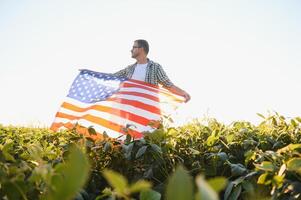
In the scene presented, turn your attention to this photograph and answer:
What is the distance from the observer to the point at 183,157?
1846 millimetres

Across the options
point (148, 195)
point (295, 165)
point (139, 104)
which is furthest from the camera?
point (139, 104)

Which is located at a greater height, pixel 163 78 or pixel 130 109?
pixel 163 78

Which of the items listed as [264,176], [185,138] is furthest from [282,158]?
[185,138]

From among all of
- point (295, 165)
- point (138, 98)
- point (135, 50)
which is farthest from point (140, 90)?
point (295, 165)

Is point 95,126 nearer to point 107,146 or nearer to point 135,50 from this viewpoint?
point 135,50

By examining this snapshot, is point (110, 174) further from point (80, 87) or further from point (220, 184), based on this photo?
point (80, 87)

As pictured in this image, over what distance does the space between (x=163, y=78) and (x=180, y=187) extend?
541cm

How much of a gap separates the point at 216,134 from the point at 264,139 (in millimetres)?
243

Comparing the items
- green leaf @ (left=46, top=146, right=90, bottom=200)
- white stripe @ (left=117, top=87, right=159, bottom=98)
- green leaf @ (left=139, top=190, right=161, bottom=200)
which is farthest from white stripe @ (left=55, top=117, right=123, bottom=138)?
green leaf @ (left=46, top=146, right=90, bottom=200)

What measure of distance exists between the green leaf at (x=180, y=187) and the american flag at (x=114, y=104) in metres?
4.30

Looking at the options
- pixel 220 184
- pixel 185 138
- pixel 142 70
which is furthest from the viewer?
pixel 142 70

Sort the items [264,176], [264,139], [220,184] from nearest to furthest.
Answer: [220,184], [264,176], [264,139]

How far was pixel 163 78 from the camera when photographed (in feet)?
18.8

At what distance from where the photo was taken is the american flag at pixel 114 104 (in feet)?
16.0
